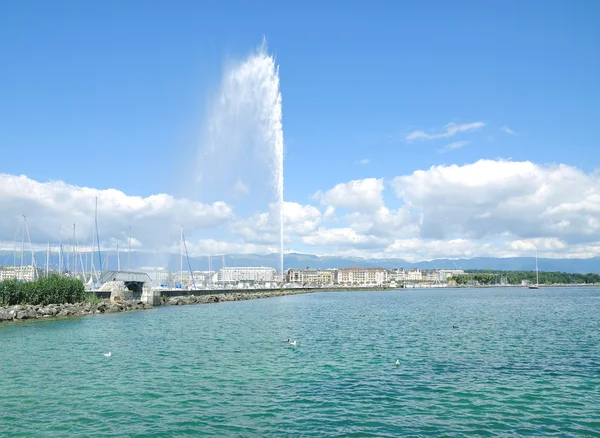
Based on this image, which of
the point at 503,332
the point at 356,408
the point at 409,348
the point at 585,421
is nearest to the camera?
the point at 585,421

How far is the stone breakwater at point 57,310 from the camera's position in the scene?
Result: 58469 mm

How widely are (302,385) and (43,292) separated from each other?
6033 centimetres

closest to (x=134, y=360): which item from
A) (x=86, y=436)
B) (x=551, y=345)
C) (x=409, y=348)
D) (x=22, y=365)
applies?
(x=22, y=365)

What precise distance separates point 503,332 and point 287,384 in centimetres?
2951

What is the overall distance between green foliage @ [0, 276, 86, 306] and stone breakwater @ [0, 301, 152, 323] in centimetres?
437

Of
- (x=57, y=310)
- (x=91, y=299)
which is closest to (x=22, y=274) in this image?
(x=91, y=299)

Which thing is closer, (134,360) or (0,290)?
(134,360)

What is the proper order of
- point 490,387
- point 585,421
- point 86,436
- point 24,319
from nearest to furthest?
point 86,436 < point 585,421 < point 490,387 < point 24,319

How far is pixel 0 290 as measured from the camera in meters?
66.2

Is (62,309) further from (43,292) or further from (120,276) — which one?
(120,276)

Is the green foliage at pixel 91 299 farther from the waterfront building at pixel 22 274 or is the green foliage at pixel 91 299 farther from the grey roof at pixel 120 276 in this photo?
the waterfront building at pixel 22 274

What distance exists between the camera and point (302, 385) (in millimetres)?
24188

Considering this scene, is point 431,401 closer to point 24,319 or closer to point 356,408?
point 356,408

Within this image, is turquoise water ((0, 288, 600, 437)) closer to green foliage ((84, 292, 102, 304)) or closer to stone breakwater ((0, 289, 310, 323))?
stone breakwater ((0, 289, 310, 323))
